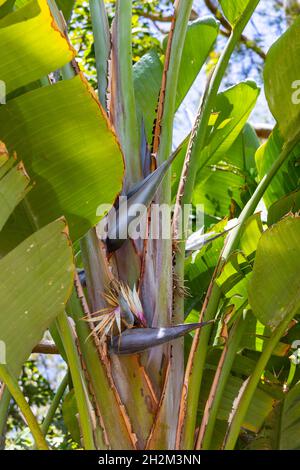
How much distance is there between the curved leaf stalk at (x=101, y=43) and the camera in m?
1.41

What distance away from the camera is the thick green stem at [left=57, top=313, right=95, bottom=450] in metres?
1.17

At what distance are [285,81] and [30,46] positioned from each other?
540 mm

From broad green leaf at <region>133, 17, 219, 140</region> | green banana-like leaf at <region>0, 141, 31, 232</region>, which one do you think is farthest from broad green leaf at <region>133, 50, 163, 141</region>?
green banana-like leaf at <region>0, 141, 31, 232</region>

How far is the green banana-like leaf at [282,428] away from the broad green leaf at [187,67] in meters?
0.71

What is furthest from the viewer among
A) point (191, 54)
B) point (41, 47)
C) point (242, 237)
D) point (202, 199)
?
point (202, 199)

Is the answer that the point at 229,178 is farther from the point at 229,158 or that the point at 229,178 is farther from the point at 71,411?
the point at 71,411

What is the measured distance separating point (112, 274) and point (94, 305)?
6 centimetres

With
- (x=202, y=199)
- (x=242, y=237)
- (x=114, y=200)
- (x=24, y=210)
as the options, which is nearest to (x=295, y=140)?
(x=242, y=237)

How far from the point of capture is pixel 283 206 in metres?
1.44

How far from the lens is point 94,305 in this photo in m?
1.25

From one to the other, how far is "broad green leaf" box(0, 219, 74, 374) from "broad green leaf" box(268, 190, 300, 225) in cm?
50

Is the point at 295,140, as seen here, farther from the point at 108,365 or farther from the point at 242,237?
the point at 108,365

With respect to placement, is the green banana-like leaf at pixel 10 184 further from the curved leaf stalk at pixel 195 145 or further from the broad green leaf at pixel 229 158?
the broad green leaf at pixel 229 158

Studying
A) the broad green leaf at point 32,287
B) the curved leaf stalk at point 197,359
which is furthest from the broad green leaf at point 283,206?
the broad green leaf at point 32,287
